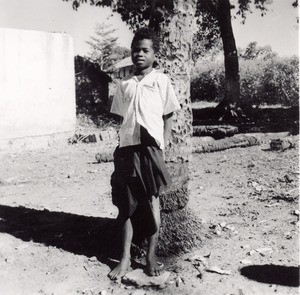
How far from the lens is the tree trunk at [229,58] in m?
16.8

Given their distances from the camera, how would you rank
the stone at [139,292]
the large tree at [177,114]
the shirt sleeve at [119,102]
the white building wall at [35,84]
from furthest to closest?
the white building wall at [35,84] → the large tree at [177,114] → the shirt sleeve at [119,102] → the stone at [139,292]

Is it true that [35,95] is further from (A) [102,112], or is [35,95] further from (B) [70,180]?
(A) [102,112]

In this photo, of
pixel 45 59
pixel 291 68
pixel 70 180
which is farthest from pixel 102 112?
pixel 70 180

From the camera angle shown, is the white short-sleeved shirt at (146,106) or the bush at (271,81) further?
the bush at (271,81)

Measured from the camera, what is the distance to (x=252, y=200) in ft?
17.2

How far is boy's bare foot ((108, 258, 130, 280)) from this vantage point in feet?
10.5

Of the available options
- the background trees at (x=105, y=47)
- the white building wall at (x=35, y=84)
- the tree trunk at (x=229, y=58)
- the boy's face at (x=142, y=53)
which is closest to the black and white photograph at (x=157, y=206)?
the boy's face at (x=142, y=53)

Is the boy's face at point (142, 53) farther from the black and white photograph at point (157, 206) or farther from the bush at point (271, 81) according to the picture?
the bush at point (271, 81)

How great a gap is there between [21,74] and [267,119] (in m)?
10.1

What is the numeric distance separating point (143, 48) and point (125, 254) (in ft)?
5.62

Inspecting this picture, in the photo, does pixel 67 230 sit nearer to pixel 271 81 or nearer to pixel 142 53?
pixel 142 53

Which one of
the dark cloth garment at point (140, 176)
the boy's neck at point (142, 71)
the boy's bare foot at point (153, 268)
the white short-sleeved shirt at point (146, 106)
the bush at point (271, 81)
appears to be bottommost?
the boy's bare foot at point (153, 268)

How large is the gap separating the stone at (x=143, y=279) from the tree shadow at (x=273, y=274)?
0.66 metres

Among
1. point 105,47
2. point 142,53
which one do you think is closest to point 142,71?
point 142,53
